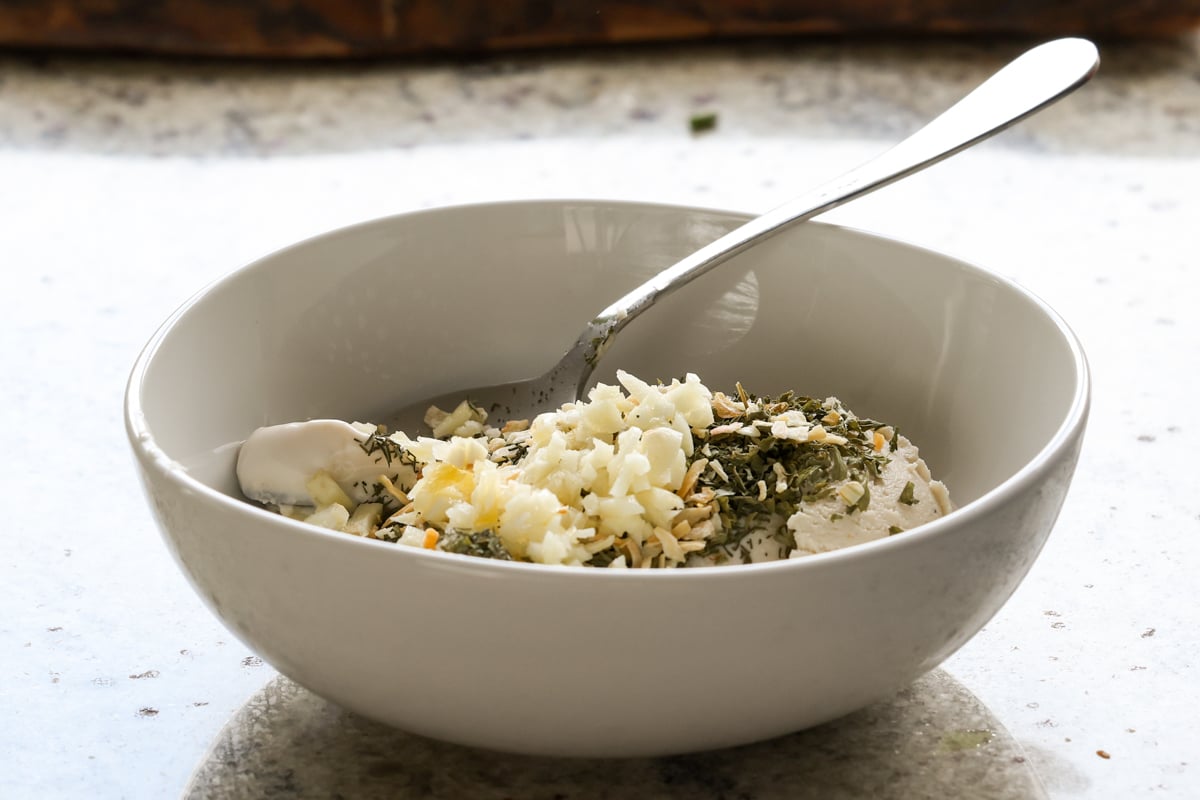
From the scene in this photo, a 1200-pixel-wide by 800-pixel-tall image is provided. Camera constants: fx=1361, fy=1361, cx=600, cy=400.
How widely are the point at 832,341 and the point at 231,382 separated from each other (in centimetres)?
44

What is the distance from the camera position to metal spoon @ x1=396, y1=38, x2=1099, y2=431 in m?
1.00

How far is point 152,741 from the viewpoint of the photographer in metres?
0.78

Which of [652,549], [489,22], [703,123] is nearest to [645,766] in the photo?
[652,549]

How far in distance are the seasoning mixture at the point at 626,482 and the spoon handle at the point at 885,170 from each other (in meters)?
0.14

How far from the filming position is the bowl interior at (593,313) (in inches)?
35.6

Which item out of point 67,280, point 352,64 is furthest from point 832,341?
point 352,64

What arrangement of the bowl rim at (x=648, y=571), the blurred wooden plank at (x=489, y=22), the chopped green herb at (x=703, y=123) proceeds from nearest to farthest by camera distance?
the bowl rim at (x=648, y=571)
the chopped green herb at (x=703, y=123)
the blurred wooden plank at (x=489, y=22)

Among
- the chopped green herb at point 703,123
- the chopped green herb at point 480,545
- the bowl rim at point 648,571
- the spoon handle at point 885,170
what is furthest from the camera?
the chopped green herb at point 703,123

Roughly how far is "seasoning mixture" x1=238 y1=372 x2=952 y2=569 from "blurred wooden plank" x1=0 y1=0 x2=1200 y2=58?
148 centimetres

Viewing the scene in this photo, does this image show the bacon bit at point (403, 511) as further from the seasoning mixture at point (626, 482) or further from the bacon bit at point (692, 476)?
the bacon bit at point (692, 476)

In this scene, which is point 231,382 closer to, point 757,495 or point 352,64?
point 757,495

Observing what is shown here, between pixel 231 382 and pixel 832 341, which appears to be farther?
pixel 832 341

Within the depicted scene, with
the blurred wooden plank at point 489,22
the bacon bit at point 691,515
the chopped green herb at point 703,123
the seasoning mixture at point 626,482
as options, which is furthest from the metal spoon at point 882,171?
the blurred wooden plank at point 489,22

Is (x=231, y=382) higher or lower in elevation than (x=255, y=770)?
higher
